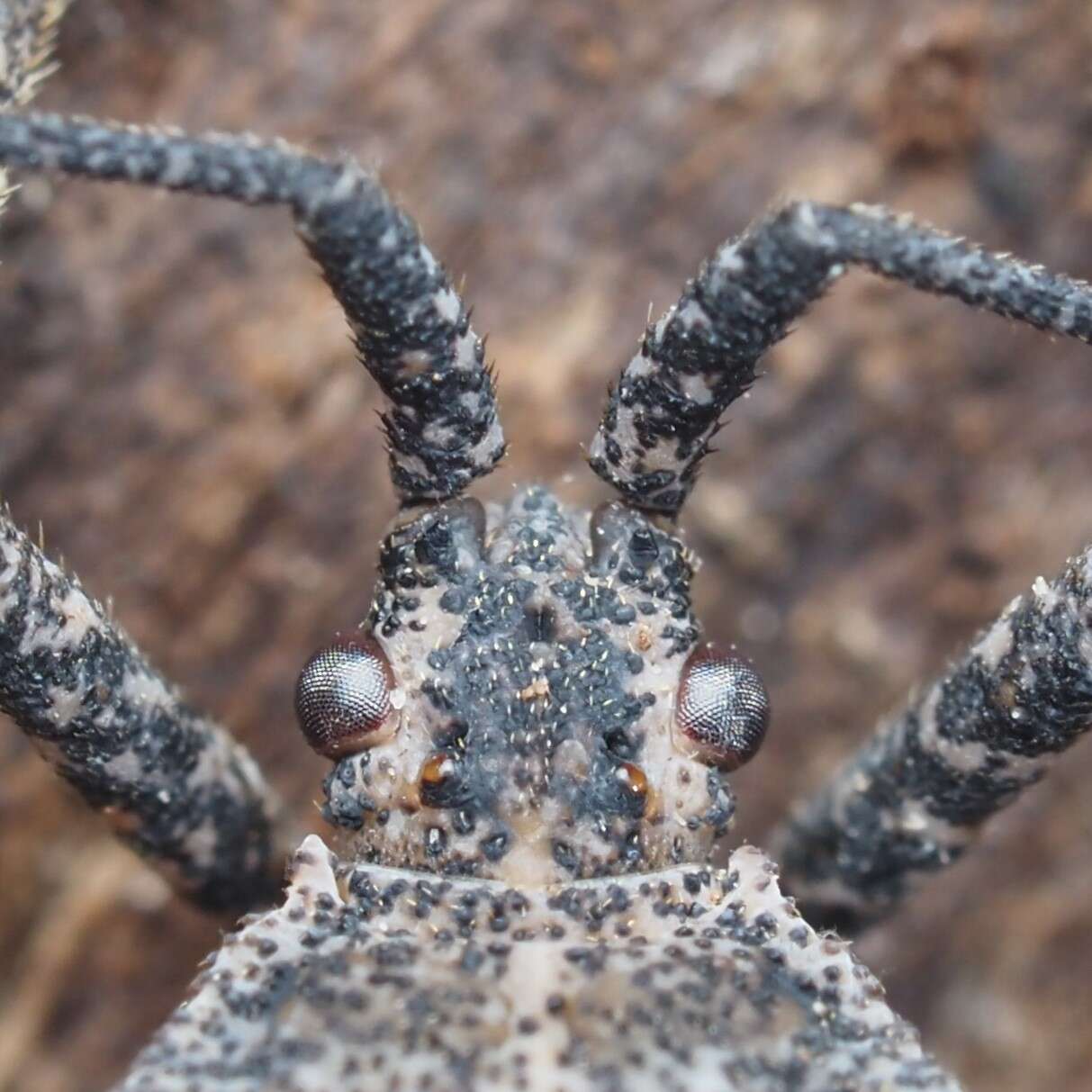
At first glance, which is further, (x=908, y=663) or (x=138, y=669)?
(x=908, y=663)

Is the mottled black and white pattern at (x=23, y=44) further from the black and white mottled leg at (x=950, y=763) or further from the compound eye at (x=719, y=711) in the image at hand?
the black and white mottled leg at (x=950, y=763)

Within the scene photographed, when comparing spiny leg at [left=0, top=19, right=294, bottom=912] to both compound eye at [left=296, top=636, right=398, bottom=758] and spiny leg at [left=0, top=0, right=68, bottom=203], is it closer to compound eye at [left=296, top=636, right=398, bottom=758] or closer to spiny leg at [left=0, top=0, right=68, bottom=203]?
spiny leg at [left=0, top=0, right=68, bottom=203]

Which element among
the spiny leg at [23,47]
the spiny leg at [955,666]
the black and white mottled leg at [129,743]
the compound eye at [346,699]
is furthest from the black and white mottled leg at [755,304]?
the spiny leg at [23,47]

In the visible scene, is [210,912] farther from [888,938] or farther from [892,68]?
[892,68]

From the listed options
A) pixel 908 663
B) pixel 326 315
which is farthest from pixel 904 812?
pixel 326 315

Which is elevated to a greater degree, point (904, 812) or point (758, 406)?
point (758, 406)

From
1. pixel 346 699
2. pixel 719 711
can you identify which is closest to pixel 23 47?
pixel 346 699

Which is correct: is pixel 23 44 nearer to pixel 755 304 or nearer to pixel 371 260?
pixel 371 260
